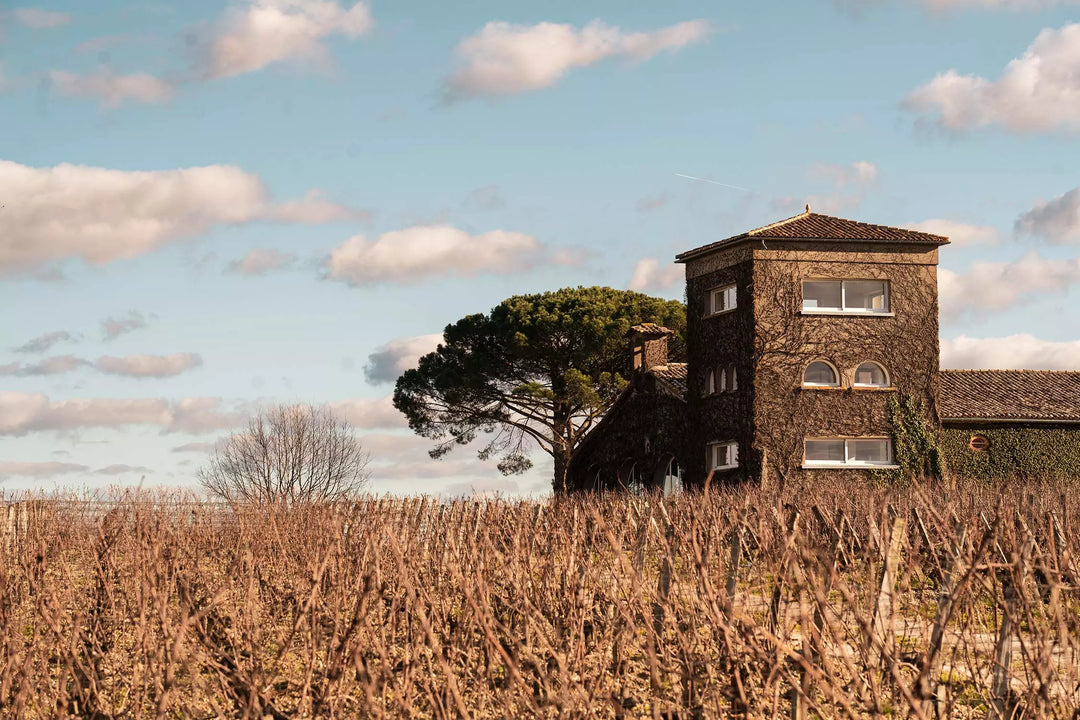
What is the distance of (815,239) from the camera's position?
29.8m

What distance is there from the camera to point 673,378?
33.8 metres

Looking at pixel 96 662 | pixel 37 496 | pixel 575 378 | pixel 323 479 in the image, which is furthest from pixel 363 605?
pixel 323 479

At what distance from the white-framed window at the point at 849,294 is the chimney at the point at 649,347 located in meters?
6.30

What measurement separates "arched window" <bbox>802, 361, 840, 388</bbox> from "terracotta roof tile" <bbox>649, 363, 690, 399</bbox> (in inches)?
138

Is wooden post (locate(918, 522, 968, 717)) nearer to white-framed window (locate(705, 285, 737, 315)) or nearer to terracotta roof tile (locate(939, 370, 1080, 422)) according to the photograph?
white-framed window (locate(705, 285, 737, 315))

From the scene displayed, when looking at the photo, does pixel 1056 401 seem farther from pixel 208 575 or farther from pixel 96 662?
pixel 96 662

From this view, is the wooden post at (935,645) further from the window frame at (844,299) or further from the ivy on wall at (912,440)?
the ivy on wall at (912,440)

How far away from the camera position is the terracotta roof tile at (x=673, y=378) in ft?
108

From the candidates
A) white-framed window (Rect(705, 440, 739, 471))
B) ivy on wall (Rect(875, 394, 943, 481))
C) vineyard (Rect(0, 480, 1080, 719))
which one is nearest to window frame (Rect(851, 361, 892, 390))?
ivy on wall (Rect(875, 394, 943, 481))

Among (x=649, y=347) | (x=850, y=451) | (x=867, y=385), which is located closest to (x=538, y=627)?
(x=850, y=451)

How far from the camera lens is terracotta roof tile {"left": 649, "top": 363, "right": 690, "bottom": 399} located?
3281cm

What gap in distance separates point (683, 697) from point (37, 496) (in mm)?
17269

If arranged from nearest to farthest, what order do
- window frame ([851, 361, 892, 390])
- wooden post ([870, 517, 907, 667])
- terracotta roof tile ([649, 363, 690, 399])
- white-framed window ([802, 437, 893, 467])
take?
wooden post ([870, 517, 907, 667]) → white-framed window ([802, 437, 893, 467]) → window frame ([851, 361, 892, 390]) → terracotta roof tile ([649, 363, 690, 399])

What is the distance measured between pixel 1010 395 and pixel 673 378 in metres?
8.82
